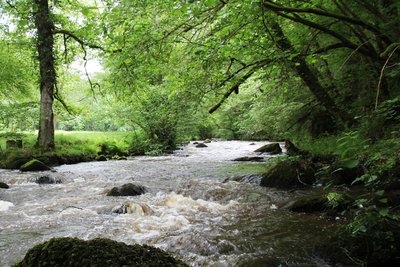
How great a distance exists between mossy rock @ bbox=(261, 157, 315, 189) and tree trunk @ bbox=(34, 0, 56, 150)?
1146cm

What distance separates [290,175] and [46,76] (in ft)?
41.2

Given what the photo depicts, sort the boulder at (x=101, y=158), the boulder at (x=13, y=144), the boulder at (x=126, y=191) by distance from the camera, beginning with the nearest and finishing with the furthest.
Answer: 1. the boulder at (x=126, y=191)
2. the boulder at (x=13, y=144)
3. the boulder at (x=101, y=158)

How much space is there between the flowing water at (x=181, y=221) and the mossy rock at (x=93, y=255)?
2.19 metres

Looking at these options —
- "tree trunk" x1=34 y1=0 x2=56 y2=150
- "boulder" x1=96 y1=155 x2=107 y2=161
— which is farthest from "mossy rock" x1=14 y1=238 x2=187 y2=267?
"boulder" x1=96 y1=155 x2=107 y2=161

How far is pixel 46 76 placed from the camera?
600 inches

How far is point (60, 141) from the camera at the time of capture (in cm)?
1872

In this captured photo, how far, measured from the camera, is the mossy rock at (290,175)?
9.20 metres

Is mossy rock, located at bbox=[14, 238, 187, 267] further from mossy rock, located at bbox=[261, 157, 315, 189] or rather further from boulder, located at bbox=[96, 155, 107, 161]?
boulder, located at bbox=[96, 155, 107, 161]

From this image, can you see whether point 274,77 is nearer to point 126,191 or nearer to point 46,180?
point 126,191

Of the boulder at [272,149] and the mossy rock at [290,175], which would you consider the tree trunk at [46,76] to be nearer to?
the mossy rock at [290,175]

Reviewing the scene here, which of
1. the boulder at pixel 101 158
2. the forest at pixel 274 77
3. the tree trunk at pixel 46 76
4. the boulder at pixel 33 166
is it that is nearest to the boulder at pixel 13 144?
the forest at pixel 274 77

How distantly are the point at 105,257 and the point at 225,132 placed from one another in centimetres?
4027

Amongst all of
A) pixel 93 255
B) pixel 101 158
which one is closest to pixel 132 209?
pixel 93 255

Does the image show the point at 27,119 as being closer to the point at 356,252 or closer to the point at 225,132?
the point at 356,252
